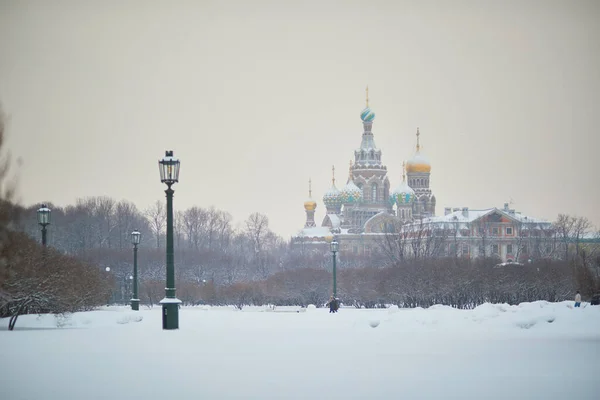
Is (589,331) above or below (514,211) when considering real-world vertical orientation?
below

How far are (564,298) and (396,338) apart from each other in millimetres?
31924

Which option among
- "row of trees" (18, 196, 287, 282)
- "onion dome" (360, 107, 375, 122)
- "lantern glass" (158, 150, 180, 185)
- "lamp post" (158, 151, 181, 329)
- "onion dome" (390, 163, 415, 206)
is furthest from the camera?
"onion dome" (360, 107, 375, 122)

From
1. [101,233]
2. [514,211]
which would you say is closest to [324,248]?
[514,211]

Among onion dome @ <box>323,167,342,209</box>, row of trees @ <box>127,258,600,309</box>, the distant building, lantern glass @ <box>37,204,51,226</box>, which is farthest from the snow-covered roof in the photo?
lantern glass @ <box>37,204,51,226</box>

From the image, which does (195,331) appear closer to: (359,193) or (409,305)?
(409,305)

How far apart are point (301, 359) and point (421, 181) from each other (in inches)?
4941

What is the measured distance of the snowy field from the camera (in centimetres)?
1356

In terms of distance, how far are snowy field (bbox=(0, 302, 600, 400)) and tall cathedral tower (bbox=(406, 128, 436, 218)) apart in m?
113

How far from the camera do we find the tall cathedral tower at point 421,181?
140 meters

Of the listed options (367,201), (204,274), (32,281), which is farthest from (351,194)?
(32,281)

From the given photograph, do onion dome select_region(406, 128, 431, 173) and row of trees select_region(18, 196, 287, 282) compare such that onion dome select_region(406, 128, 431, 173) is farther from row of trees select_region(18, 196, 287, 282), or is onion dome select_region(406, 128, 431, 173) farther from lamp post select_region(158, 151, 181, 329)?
lamp post select_region(158, 151, 181, 329)

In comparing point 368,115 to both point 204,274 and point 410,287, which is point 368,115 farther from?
point 410,287

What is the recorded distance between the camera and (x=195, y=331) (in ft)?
74.4

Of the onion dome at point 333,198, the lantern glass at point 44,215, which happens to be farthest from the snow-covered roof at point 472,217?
the lantern glass at point 44,215
